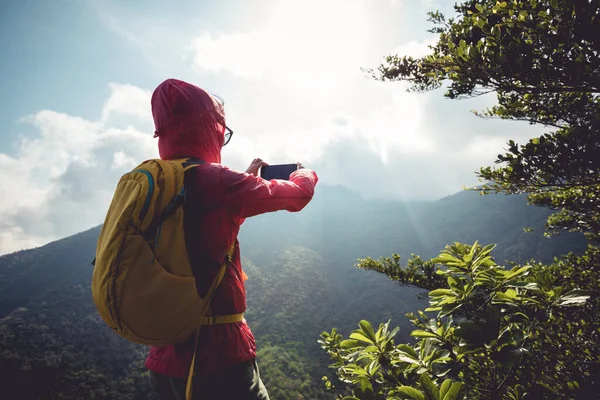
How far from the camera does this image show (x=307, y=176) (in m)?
1.68

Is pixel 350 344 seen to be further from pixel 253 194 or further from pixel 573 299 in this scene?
pixel 253 194

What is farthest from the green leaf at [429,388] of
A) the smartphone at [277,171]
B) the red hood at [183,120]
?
the red hood at [183,120]

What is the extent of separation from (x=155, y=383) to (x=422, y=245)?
110m

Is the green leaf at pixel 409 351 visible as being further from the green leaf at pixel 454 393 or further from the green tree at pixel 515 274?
the green leaf at pixel 454 393

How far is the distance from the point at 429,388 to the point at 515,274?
2.60 ft

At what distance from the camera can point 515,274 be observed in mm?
1479

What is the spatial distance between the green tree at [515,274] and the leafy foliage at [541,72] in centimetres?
1

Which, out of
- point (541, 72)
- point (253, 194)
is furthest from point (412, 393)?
point (541, 72)

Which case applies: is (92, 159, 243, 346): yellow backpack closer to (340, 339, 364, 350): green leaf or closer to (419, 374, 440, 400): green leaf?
(419, 374, 440, 400): green leaf

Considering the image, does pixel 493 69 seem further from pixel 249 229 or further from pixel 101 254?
pixel 249 229

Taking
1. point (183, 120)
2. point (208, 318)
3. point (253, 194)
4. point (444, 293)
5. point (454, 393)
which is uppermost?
point (183, 120)

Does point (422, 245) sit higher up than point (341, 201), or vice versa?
point (341, 201)

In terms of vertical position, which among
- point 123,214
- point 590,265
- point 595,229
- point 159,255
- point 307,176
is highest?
point 307,176

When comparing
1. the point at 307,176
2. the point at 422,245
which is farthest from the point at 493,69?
the point at 422,245
